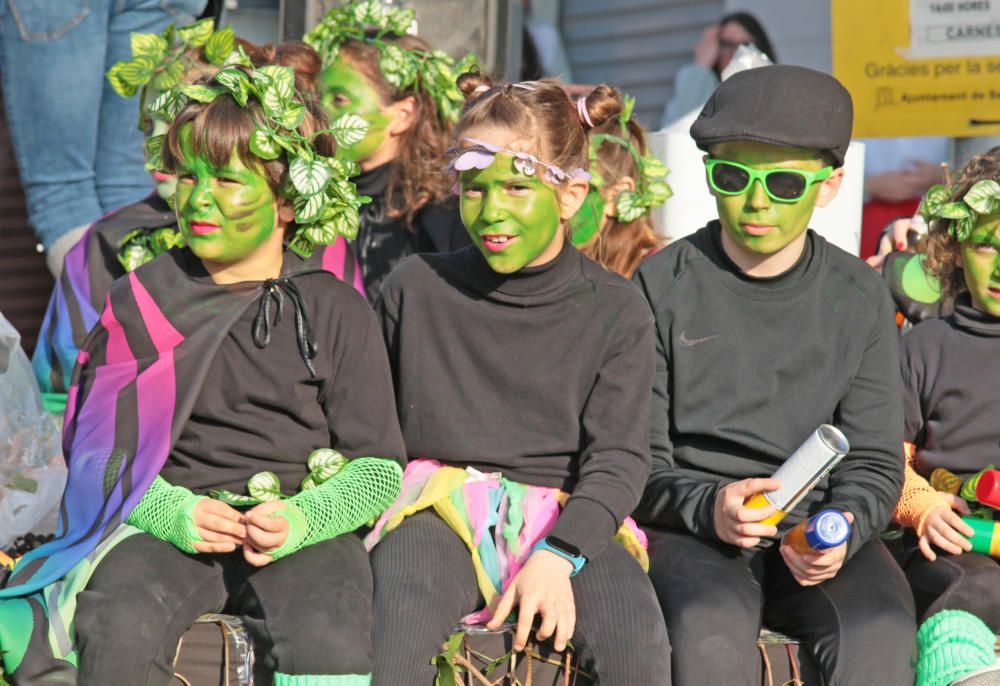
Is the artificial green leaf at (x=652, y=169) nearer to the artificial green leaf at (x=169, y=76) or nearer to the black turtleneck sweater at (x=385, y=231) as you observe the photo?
the black turtleneck sweater at (x=385, y=231)

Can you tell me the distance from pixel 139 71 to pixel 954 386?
2.58m

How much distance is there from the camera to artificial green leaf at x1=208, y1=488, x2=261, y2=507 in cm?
303

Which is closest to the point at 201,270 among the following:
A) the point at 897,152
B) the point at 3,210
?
the point at 3,210

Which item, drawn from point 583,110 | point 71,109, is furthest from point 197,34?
point 583,110

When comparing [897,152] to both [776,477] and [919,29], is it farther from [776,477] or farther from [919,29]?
[776,477]

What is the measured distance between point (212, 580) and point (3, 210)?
3.35 m

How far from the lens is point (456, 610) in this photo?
301 cm

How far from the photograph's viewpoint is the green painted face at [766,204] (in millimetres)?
3344

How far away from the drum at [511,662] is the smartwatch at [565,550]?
0.18 m

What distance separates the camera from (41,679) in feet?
9.15

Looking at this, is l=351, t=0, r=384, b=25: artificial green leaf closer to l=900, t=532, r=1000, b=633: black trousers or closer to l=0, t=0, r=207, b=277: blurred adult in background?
l=0, t=0, r=207, b=277: blurred adult in background

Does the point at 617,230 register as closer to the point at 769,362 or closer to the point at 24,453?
the point at 769,362

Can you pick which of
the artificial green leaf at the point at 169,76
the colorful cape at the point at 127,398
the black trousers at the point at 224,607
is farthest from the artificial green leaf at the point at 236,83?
the artificial green leaf at the point at 169,76

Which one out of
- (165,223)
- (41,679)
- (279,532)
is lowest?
(41,679)
